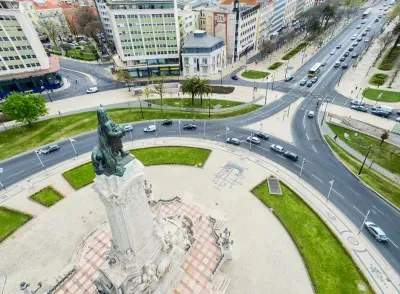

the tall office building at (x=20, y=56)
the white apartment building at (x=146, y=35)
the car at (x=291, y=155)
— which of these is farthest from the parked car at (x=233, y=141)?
the tall office building at (x=20, y=56)

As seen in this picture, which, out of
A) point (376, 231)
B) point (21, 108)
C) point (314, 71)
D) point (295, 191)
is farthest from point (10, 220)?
point (314, 71)

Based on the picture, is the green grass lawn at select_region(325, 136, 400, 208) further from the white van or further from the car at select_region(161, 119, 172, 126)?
the car at select_region(161, 119, 172, 126)

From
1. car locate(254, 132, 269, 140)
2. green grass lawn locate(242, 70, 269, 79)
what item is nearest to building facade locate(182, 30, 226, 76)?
green grass lawn locate(242, 70, 269, 79)

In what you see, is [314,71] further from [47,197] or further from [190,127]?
[47,197]

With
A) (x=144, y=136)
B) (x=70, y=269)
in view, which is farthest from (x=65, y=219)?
(x=144, y=136)

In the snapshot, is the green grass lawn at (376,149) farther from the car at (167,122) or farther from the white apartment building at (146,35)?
the white apartment building at (146,35)
